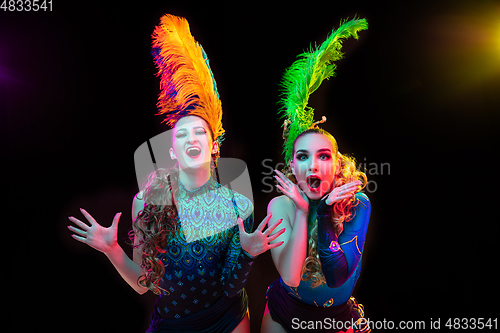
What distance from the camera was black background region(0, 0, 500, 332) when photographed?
2.33m

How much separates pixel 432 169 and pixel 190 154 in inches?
70.2

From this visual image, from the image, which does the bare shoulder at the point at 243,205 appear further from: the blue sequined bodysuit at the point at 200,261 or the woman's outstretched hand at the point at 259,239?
the woman's outstretched hand at the point at 259,239

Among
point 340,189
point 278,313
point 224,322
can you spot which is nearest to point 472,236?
point 340,189

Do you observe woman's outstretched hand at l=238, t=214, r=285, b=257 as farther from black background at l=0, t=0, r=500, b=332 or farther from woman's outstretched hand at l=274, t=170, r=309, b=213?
black background at l=0, t=0, r=500, b=332

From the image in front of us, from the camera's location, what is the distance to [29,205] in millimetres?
2293

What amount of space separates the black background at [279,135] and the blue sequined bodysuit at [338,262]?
2.35ft

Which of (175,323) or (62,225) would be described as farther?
(62,225)

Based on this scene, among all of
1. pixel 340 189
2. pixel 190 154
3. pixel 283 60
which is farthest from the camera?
pixel 283 60

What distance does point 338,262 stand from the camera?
1.85 metres

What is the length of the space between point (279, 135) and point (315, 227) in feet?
3.20

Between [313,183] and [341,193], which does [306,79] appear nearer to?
[313,183]

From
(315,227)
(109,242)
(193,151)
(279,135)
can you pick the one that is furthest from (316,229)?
(109,242)

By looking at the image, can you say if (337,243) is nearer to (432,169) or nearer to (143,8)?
(432,169)

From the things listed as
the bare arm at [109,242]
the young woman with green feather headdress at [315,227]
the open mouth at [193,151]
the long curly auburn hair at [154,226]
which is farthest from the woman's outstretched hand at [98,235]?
the young woman with green feather headdress at [315,227]
